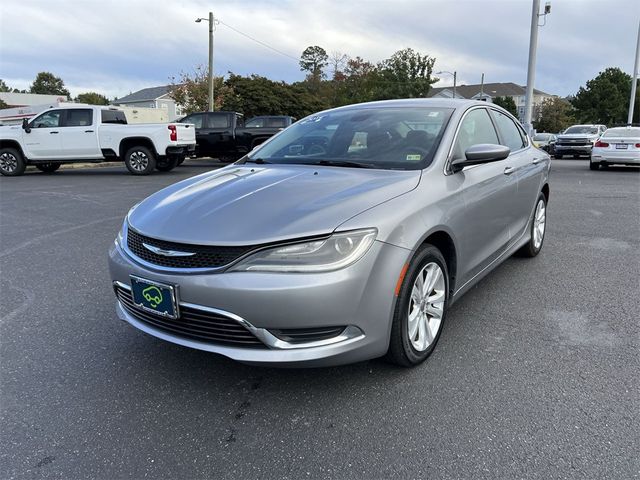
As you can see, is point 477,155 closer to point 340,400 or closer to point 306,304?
point 306,304

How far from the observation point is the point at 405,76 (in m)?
54.6

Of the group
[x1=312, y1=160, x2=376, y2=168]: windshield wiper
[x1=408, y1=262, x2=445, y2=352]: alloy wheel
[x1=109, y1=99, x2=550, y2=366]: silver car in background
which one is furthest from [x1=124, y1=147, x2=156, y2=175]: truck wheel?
[x1=408, y1=262, x2=445, y2=352]: alloy wheel

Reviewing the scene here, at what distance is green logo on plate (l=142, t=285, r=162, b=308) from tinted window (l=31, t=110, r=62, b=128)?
13.5 meters

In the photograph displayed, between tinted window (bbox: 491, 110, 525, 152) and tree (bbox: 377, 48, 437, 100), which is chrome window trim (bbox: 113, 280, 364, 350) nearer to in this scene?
tinted window (bbox: 491, 110, 525, 152)

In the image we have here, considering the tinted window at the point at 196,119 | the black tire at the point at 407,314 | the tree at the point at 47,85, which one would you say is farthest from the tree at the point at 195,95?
the tree at the point at 47,85

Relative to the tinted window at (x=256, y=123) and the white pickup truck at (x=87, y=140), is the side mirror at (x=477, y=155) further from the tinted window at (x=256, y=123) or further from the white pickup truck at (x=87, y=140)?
the tinted window at (x=256, y=123)

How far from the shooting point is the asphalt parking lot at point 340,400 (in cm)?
212

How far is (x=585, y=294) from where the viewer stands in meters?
4.11

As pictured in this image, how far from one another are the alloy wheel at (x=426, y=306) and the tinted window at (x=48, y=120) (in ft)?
45.9

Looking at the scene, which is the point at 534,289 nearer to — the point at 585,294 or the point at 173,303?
the point at 585,294

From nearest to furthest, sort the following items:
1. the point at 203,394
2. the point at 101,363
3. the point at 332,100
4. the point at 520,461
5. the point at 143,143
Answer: the point at 520,461, the point at 203,394, the point at 101,363, the point at 143,143, the point at 332,100

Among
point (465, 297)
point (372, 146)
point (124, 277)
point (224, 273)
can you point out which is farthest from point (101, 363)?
point (465, 297)

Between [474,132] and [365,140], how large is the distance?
0.86 meters

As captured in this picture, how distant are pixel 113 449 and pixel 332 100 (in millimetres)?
69433
